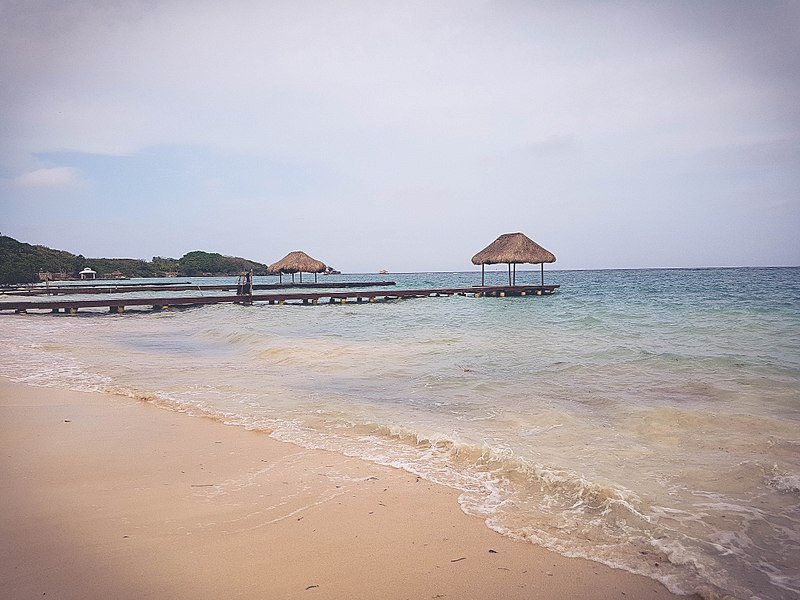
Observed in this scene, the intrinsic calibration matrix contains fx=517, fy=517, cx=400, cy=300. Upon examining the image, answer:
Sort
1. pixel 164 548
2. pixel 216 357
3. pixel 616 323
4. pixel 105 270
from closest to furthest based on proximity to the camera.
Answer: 1. pixel 164 548
2. pixel 216 357
3. pixel 616 323
4. pixel 105 270

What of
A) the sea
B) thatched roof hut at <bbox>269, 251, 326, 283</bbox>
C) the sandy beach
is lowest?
the sea

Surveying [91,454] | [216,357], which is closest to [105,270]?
[216,357]

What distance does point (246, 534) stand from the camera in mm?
2449

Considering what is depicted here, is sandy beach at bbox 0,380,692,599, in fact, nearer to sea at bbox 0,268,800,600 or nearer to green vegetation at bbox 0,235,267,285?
sea at bbox 0,268,800,600

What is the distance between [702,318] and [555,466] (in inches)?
547

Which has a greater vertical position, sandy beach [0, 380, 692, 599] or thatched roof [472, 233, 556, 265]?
thatched roof [472, 233, 556, 265]

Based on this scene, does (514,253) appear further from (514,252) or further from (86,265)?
(86,265)

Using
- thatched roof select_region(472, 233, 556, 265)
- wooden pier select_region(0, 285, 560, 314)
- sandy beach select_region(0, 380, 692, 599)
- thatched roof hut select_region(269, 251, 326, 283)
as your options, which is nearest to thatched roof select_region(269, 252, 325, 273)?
thatched roof hut select_region(269, 251, 326, 283)

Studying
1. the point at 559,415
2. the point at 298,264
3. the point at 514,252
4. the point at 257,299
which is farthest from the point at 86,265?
the point at 559,415

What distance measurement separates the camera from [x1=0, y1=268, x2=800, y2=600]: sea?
8.57 feet

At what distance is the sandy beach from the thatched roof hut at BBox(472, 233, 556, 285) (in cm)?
2707

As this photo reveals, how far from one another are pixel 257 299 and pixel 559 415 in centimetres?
2079

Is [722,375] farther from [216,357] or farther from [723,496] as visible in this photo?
[216,357]

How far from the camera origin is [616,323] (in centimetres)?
1429
